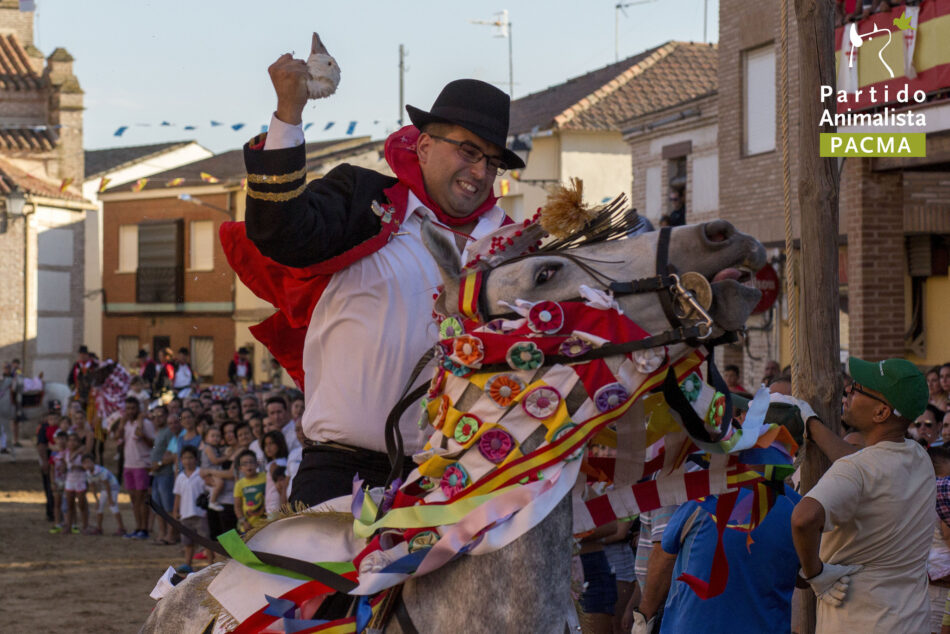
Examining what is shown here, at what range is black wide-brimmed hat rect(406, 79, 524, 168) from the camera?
3400 mm

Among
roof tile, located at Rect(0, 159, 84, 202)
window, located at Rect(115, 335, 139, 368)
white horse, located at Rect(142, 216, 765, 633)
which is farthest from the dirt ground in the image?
window, located at Rect(115, 335, 139, 368)

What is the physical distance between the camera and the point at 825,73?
5551mm

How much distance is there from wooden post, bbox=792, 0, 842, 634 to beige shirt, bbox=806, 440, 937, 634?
0.43 m

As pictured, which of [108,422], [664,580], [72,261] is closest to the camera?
[664,580]

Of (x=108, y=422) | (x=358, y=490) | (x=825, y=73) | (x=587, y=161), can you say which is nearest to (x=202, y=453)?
(x=108, y=422)

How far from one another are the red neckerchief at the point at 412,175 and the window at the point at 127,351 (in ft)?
137

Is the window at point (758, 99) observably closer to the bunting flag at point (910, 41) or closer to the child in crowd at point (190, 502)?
the bunting flag at point (910, 41)

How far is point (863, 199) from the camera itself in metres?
13.9

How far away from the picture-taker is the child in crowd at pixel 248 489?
12.2 m

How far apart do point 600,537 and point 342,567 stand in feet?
17.1

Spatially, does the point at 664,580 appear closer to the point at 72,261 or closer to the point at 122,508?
the point at 122,508

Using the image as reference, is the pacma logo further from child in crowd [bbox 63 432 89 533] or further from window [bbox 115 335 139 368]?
window [bbox 115 335 139 368]

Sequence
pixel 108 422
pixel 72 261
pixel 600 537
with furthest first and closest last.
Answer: pixel 72 261, pixel 108 422, pixel 600 537

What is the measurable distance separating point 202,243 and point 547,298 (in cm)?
3882
